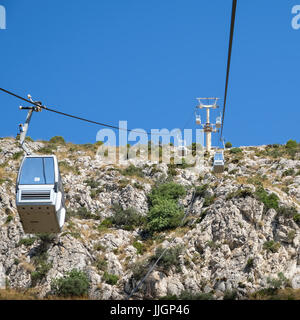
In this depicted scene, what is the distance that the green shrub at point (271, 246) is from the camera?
31.8 meters

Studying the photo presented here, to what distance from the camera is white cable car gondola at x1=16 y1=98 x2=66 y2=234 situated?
15211 mm

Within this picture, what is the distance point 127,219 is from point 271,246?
489 inches

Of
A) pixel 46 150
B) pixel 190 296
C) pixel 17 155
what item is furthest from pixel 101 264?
pixel 46 150

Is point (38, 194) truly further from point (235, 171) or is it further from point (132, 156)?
point (132, 156)

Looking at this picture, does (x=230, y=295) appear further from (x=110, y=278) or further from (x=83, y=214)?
(x=83, y=214)

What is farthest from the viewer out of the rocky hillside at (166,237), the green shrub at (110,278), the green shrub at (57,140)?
the green shrub at (57,140)

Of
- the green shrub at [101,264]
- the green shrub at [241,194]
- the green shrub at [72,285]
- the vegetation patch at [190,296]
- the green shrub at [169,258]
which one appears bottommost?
the vegetation patch at [190,296]

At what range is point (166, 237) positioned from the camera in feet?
121

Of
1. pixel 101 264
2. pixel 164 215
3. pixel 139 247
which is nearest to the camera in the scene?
pixel 101 264

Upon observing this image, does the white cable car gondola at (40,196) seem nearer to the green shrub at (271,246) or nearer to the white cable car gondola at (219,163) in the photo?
the white cable car gondola at (219,163)

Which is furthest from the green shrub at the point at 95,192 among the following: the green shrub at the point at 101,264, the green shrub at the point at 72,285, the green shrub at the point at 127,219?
the green shrub at the point at 72,285

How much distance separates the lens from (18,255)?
3462 centimetres

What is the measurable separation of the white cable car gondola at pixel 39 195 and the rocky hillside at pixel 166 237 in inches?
583
